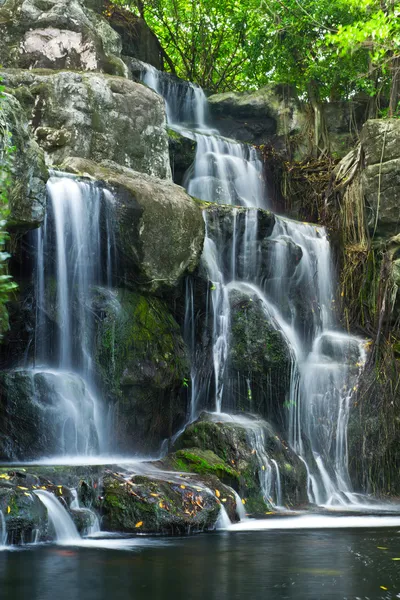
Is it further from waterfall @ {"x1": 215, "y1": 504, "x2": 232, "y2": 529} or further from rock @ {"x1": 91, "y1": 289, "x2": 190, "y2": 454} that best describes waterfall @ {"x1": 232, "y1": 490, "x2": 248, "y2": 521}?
rock @ {"x1": 91, "y1": 289, "x2": 190, "y2": 454}

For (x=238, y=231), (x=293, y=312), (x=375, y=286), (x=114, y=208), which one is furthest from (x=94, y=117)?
(x=375, y=286)

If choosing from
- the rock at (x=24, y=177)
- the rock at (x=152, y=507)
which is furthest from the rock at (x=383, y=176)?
the rock at (x=152, y=507)

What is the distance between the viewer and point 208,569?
6.08 meters

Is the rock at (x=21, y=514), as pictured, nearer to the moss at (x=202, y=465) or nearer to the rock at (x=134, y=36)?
the moss at (x=202, y=465)

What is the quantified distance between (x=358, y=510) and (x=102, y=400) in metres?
3.73

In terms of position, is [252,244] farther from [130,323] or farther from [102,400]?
[102,400]

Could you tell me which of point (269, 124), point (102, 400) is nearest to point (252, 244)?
point (102, 400)

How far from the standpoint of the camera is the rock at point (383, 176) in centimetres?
1456

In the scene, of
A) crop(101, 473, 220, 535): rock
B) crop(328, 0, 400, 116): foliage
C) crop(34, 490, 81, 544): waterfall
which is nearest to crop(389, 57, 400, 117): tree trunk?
crop(328, 0, 400, 116): foliage

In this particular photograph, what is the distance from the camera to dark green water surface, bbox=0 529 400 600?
209 inches

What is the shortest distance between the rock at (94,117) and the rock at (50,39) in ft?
3.87

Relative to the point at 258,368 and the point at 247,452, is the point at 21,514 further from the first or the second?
the point at 258,368

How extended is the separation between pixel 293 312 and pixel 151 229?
3573mm

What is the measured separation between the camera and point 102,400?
10.4 m
